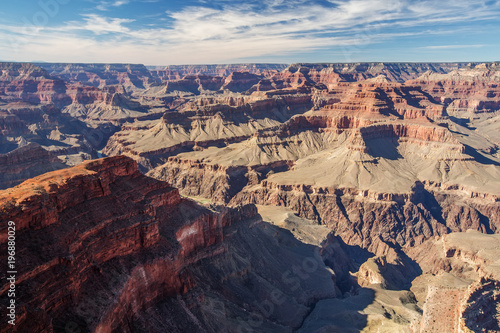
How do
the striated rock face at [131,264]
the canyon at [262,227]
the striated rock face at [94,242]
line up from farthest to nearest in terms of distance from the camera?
the canyon at [262,227] < the striated rock face at [131,264] < the striated rock face at [94,242]

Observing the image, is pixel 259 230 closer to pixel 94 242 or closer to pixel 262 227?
pixel 262 227

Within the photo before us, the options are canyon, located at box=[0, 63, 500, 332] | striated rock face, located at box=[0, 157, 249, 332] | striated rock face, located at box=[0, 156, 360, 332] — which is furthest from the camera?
canyon, located at box=[0, 63, 500, 332]

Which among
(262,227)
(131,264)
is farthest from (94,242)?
(262,227)

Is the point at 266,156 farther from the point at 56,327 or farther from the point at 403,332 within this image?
the point at 56,327

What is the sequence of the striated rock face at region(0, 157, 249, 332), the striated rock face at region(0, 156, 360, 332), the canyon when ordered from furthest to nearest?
the canyon, the striated rock face at region(0, 156, 360, 332), the striated rock face at region(0, 157, 249, 332)

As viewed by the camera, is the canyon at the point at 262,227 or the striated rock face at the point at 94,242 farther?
the canyon at the point at 262,227

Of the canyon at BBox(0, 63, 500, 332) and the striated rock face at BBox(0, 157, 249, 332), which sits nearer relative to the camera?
the striated rock face at BBox(0, 157, 249, 332)

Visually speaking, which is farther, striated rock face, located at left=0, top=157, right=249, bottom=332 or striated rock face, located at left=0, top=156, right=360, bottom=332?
striated rock face, located at left=0, top=156, right=360, bottom=332

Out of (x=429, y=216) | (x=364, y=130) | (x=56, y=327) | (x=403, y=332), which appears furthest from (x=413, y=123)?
(x=56, y=327)
